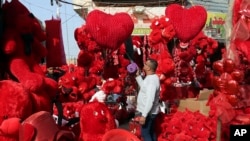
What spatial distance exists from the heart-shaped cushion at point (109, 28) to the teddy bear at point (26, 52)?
736 millimetres

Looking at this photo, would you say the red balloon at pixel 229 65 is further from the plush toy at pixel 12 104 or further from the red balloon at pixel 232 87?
the plush toy at pixel 12 104

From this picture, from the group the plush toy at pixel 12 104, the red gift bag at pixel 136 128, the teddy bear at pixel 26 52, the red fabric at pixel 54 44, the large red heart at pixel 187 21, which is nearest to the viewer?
the plush toy at pixel 12 104

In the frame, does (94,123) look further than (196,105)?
No

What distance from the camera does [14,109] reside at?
112 inches

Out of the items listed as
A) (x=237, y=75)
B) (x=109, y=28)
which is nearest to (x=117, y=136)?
(x=237, y=75)

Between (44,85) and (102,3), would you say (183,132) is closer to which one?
(44,85)

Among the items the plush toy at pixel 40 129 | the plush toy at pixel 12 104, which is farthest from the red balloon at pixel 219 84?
the plush toy at pixel 12 104

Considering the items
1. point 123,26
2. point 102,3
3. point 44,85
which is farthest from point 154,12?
point 44,85

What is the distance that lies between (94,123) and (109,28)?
3.31 ft

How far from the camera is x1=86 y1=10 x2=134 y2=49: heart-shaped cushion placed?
3.91m

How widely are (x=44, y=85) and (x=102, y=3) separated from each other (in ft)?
37.2

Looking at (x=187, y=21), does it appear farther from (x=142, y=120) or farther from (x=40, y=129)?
(x=40, y=129)

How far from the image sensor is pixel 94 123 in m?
3.26

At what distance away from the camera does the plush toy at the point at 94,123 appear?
10.7 ft
